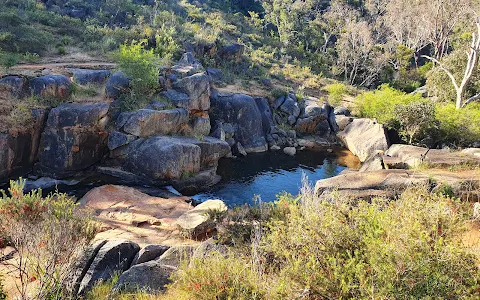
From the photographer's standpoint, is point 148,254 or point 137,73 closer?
point 148,254

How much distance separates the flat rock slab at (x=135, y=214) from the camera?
9.35m

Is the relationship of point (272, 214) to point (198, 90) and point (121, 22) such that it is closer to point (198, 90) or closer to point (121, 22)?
point (198, 90)

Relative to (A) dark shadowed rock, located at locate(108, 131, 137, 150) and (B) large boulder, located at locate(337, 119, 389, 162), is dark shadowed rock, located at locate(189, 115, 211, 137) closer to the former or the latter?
(A) dark shadowed rock, located at locate(108, 131, 137, 150)

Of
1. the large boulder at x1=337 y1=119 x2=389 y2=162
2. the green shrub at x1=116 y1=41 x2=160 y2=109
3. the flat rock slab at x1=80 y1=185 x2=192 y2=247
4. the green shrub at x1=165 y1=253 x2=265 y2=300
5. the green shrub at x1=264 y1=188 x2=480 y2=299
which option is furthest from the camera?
the large boulder at x1=337 y1=119 x2=389 y2=162

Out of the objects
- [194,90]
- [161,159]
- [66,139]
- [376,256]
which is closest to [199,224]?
[376,256]

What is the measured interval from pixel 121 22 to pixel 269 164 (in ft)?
68.8

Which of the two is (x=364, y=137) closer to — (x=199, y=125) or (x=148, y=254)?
(x=199, y=125)

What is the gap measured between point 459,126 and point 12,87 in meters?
21.3

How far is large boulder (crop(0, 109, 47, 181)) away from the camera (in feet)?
41.4

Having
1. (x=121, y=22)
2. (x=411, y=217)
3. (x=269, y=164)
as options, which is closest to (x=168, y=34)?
(x=121, y=22)

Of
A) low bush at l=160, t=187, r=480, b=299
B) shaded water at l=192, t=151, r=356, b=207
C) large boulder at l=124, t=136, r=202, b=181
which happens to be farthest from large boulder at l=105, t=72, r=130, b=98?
low bush at l=160, t=187, r=480, b=299

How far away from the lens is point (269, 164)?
18875 millimetres

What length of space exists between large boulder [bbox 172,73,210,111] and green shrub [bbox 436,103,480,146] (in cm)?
1268

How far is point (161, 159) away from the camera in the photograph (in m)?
14.1
